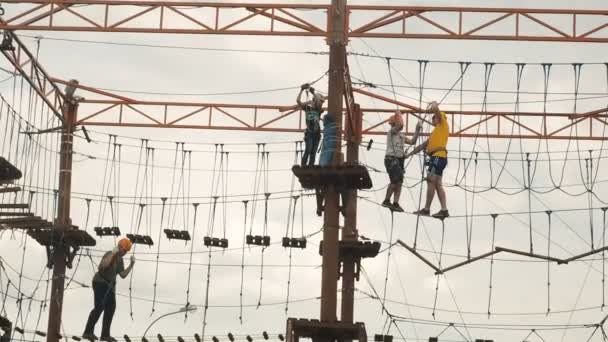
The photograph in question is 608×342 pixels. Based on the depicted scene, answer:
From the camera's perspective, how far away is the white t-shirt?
3422cm

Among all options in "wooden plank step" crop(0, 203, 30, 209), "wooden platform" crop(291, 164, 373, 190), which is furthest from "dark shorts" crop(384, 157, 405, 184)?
"wooden plank step" crop(0, 203, 30, 209)

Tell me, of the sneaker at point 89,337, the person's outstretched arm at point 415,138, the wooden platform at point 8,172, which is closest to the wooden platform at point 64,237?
the sneaker at point 89,337

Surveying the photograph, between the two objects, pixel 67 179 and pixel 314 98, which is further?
pixel 67 179

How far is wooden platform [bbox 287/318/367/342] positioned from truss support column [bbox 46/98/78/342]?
28.6 feet

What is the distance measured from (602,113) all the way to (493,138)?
8.16ft

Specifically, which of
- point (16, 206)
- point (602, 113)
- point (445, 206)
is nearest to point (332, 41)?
point (445, 206)

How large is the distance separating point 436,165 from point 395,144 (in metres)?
1.11

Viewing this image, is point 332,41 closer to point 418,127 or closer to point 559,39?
point 418,127

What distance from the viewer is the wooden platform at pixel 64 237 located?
39638 millimetres

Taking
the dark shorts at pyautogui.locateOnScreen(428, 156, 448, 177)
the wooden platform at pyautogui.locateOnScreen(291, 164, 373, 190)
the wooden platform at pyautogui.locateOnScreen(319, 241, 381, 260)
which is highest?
the dark shorts at pyautogui.locateOnScreen(428, 156, 448, 177)

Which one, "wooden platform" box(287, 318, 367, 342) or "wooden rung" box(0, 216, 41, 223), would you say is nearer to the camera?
"wooden platform" box(287, 318, 367, 342)

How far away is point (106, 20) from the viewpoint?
36.7 m

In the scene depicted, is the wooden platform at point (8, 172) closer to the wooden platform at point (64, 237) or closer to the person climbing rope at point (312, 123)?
the person climbing rope at point (312, 123)

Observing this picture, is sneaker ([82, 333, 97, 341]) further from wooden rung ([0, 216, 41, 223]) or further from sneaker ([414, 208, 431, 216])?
sneaker ([414, 208, 431, 216])
